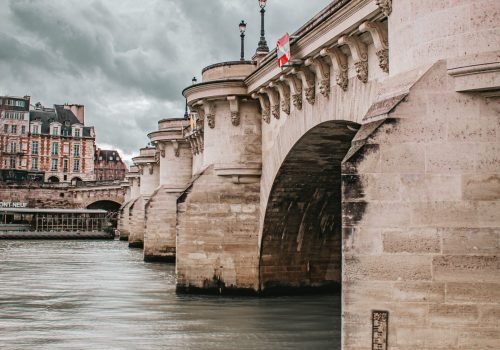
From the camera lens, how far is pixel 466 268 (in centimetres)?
923

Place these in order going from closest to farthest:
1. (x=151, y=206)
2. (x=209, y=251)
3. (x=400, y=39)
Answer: (x=400, y=39)
(x=209, y=251)
(x=151, y=206)

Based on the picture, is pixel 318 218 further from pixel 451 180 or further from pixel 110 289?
pixel 451 180

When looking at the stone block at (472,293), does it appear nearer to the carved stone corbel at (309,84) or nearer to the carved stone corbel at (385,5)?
the carved stone corbel at (385,5)

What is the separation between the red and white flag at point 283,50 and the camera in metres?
16.6

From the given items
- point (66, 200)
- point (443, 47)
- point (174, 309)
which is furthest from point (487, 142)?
point (66, 200)

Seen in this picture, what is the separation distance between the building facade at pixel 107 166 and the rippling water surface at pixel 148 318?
4508 inches

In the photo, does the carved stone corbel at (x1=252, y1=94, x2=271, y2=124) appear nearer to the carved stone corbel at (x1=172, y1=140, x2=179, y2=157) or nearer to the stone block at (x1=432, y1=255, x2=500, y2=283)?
the stone block at (x1=432, y1=255, x2=500, y2=283)

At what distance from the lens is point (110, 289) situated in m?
26.9

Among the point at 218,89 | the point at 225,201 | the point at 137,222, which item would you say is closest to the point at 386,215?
the point at 225,201

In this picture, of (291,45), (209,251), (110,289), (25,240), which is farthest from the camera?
(25,240)

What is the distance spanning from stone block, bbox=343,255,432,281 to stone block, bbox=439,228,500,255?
1.04 ft

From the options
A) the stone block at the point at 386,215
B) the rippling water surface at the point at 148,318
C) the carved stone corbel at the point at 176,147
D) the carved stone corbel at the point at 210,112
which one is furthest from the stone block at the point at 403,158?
the carved stone corbel at the point at 176,147

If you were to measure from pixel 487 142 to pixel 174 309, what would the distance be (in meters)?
13.4

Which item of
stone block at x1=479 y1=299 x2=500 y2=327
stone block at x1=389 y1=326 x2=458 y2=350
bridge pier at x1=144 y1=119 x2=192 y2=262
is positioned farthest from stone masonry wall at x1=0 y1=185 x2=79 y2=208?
stone block at x1=479 y1=299 x2=500 y2=327
